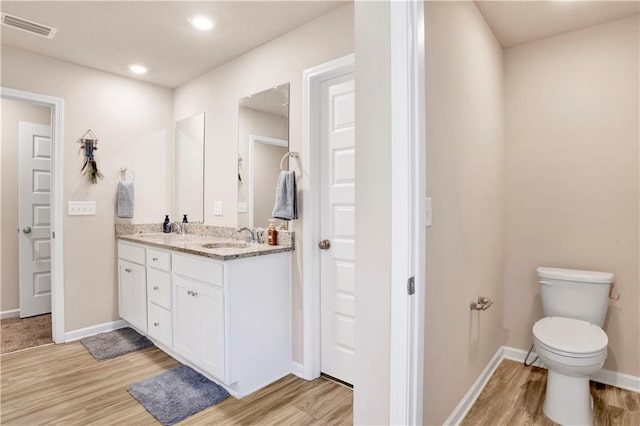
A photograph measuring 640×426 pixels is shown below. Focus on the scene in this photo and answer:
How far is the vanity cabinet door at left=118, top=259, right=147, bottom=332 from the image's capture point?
2861 millimetres

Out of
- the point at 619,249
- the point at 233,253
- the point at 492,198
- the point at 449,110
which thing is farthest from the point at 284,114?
the point at 619,249

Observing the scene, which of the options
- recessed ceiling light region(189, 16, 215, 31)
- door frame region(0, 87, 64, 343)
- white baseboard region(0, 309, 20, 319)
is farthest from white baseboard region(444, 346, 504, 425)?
white baseboard region(0, 309, 20, 319)

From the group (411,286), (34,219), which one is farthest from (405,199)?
(34,219)

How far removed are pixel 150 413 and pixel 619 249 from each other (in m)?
3.09

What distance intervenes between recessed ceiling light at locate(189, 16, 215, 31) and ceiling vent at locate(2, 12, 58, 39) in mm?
1037

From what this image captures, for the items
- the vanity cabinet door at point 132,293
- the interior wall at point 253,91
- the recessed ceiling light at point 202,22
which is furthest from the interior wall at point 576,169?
the vanity cabinet door at point 132,293

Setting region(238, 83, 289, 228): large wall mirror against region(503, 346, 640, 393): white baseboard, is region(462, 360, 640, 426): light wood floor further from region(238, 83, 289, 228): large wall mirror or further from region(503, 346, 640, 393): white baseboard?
region(238, 83, 289, 228): large wall mirror

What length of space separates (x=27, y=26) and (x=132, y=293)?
2.15 meters

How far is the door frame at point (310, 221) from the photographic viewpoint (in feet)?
7.63

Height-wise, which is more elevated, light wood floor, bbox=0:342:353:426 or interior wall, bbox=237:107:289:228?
interior wall, bbox=237:107:289:228

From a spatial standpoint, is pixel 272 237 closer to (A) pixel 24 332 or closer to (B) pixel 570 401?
(B) pixel 570 401

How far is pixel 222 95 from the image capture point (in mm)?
3037

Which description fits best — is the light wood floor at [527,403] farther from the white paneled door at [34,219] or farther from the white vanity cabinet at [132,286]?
the white paneled door at [34,219]

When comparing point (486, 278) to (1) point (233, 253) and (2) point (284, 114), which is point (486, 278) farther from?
(2) point (284, 114)
